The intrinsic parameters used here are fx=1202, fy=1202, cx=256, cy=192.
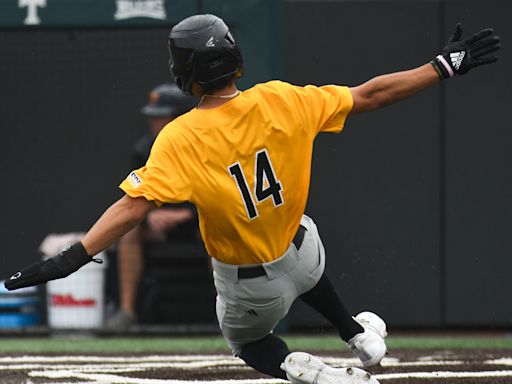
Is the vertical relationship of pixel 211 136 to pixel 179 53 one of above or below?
below

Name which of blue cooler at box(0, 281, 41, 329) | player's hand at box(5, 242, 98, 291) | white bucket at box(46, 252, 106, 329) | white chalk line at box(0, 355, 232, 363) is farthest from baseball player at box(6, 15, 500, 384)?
blue cooler at box(0, 281, 41, 329)

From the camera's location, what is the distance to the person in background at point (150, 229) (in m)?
9.32

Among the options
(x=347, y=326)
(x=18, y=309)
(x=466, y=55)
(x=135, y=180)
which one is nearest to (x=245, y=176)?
(x=135, y=180)

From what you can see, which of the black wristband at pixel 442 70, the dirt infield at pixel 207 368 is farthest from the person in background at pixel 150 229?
the black wristband at pixel 442 70

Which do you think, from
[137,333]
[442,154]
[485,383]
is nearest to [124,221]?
[485,383]

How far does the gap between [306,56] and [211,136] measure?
4.94 meters

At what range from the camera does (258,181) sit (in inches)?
195

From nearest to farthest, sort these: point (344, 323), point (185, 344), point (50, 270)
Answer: point (50, 270) → point (344, 323) → point (185, 344)

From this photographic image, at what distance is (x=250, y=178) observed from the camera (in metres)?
4.94

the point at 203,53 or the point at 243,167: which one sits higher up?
the point at 203,53

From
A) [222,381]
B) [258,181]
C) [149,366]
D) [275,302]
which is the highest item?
[258,181]

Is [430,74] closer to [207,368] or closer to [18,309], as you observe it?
[207,368]

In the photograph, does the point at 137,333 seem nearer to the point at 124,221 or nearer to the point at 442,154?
the point at 442,154

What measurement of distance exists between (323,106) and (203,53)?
57 centimetres
